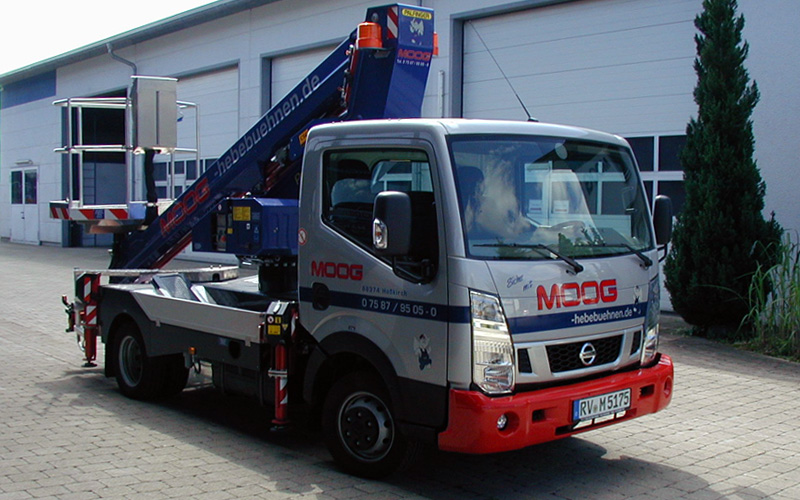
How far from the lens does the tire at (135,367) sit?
24.4ft

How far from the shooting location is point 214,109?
74.3 feet

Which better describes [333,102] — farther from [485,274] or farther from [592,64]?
[592,64]

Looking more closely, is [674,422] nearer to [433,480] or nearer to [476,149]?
[433,480]

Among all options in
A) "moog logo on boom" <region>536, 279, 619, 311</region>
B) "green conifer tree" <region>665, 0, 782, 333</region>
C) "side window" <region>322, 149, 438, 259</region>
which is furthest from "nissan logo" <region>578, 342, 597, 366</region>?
"green conifer tree" <region>665, 0, 782, 333</region>

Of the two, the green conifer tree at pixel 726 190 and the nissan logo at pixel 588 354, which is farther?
the green conifer tree at pixel 726 190

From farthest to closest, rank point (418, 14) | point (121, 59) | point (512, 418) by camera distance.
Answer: point (121, 59)
point (418, 14)
point (512, 418)

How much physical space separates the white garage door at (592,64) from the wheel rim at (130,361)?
848 centimetres

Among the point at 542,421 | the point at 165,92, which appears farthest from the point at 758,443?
the point at 165,92

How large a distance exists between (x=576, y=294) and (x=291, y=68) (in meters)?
15.9

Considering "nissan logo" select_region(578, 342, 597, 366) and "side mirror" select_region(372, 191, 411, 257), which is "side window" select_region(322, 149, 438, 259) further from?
"nissan logo" select_region(578, 342, 597, 366)

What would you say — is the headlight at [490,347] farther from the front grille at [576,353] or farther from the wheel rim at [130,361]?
the wheel rim at [130,361]

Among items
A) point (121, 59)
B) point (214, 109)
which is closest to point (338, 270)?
point (214, 109)

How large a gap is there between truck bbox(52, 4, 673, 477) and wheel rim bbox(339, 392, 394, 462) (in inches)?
0.5

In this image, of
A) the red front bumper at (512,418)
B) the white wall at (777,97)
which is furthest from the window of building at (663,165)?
the red front bumper at (512,418)
